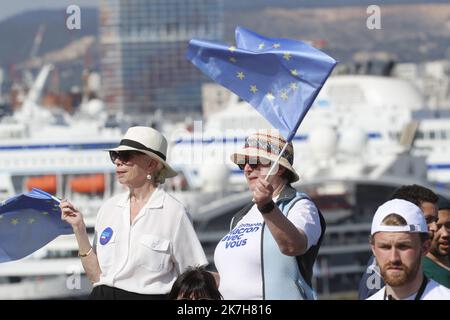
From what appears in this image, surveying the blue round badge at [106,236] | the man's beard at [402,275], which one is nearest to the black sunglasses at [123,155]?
the blue round badge at [106,236]

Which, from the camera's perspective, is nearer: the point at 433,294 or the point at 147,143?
the point at 433,294

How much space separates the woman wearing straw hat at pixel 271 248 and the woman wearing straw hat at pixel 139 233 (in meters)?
0.45

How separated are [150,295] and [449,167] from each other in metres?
54.6

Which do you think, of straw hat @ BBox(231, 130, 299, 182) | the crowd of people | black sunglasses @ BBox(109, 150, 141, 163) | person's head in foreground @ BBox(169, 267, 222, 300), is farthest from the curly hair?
person's head in foreground @ BBox(169, 267, 222, 300)

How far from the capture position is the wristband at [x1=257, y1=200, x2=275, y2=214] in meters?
7.09

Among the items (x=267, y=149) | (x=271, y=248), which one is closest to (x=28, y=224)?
(x=267, y=149)

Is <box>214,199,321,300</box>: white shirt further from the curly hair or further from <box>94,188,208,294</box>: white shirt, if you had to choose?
the curly hair

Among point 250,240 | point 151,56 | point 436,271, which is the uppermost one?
point 250,240

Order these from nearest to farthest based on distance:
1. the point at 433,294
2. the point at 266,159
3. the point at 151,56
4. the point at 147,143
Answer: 1. the point at 433,294
2. the point at 266,159
3. the point at 147,143
4. the point at 151,56

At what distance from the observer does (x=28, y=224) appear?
8617 millimetres

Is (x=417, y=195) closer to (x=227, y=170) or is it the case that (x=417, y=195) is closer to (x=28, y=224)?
(x=28, y=224)

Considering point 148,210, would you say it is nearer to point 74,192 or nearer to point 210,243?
point 210,243

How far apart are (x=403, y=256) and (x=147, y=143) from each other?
82.7 inches

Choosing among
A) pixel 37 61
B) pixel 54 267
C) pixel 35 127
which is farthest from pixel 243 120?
pixel 37 61
